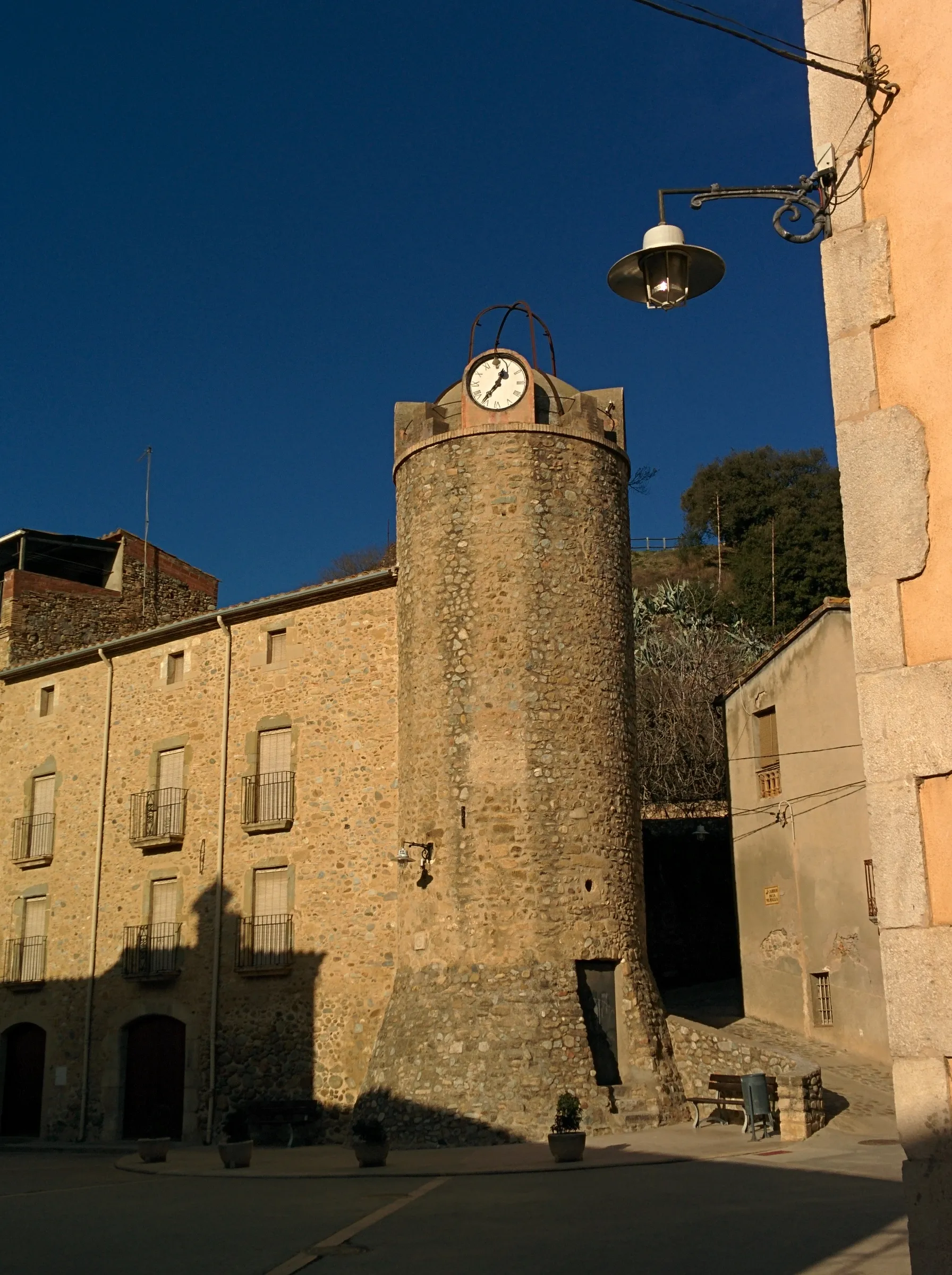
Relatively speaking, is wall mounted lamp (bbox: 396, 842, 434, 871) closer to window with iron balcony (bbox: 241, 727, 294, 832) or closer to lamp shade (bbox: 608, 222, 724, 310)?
window with iron balcony (bbox: 241, 727, 294, 832)

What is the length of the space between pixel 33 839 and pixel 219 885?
5669mm

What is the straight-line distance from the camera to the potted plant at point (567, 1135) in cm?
1390

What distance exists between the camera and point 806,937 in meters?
19.9

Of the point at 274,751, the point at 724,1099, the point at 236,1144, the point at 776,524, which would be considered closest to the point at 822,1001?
the point at 724,1099

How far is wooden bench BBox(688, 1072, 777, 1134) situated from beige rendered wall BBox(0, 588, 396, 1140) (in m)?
4.96

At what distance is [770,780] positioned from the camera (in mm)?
21688

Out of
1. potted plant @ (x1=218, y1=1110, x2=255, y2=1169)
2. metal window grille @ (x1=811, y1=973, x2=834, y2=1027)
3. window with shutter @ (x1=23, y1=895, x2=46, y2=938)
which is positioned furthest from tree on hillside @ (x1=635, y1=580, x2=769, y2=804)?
potted plant @ (x1=218, y1=1110, x2=255, y2=1169)

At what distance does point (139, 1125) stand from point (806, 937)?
38.3 ft

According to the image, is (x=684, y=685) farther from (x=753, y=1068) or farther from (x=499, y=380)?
(x=753, y=1068)

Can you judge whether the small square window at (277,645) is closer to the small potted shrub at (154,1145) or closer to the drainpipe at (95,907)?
the drainpipe at (95,907)

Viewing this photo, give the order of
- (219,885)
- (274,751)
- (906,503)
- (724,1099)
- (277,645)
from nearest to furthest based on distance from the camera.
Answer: (906,503) < (724,1099) < (219,885) < (274,751) < (277,645)

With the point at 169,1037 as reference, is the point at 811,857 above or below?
above

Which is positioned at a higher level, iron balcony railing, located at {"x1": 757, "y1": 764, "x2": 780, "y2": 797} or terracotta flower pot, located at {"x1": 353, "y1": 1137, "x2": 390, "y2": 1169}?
iron balcony railing, located at {"x1": 757, "y1": 764, "x2": 780, "y2": 797}

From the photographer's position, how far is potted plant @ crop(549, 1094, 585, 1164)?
13898 millimetres
